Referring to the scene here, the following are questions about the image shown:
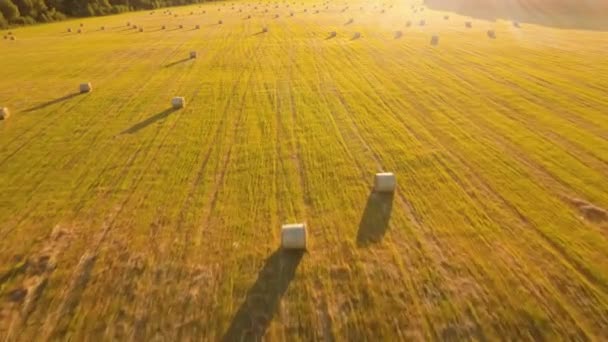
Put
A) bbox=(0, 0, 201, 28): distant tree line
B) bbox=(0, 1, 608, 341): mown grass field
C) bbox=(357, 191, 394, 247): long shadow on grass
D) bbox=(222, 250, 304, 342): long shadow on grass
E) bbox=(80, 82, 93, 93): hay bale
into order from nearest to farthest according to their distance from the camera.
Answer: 1. bbox=(222, 250, 304, 342): long shadow on grass
2. bbox=(0, 1, 608, 341): mown grass field
3. bbox=(357, 191, 394, 247): long shadow on grass
4. bbox=(80, 82, 93, 93): hay bale
5. bbox=(0, 0, 201, 28): distant tree line

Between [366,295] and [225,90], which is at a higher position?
[366,295]

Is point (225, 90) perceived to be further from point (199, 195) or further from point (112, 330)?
point (112, 330)

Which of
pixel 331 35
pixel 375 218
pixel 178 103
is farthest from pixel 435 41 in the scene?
pixel 375 218

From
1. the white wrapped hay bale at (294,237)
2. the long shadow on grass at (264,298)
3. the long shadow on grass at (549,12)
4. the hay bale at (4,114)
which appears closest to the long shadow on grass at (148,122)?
the hay bale at (4,114)

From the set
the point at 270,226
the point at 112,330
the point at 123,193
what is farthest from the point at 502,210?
the point at 123,193

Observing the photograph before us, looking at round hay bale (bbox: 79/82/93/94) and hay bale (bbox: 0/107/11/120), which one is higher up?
hay bale (bbox: 0/107/11/120)

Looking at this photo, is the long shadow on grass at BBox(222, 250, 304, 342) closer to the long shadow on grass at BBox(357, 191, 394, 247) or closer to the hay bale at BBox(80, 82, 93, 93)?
the long shadow on grass at BBox(357, 191, 394, 247)

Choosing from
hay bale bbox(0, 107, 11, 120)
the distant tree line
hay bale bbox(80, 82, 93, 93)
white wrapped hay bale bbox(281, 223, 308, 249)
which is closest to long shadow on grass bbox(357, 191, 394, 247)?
white wrapped hay bale bbox(281, 223, 308, 249)
